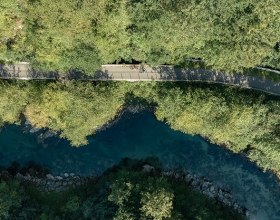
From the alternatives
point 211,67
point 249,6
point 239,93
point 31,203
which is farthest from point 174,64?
point 31,203

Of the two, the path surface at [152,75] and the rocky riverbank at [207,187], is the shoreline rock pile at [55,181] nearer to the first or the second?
the rocky riverbank at [207,187]

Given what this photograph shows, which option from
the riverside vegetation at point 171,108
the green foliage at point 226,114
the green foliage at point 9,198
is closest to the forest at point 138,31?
the riverside vegetation at point 171,108

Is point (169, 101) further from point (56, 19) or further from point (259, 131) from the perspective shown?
point (56, 19)

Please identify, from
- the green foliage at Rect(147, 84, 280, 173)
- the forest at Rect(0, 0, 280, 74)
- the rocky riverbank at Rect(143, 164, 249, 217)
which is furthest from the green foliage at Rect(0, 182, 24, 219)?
the green foliage at Rect(147, 84, 280, 173)

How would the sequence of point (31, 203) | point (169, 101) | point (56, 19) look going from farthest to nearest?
point (31, 203) → point (169, 101) → point (56, 19)

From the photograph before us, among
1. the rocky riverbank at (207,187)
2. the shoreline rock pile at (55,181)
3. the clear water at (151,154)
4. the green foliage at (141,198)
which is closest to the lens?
the green foliage at (141,198)

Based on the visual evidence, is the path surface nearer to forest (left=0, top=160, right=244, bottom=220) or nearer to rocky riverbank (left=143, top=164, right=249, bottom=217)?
forest (left=0, top=160, right=244, bottom=220)
